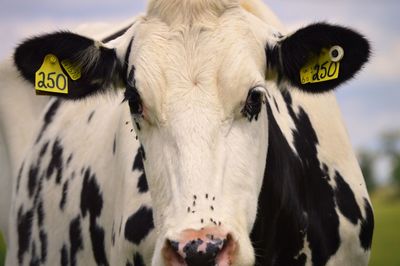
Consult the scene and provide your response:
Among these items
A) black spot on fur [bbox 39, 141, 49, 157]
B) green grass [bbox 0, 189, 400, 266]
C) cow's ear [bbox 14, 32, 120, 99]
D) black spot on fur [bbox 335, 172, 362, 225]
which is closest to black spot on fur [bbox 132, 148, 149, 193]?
cow's ear [bbox 14, 32, 120, 99]

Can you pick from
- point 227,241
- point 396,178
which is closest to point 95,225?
point 227,241

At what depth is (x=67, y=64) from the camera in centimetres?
609

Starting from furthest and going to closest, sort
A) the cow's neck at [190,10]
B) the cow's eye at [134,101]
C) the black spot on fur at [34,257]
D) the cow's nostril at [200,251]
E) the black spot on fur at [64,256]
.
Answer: the black spot on fur at [34,257], the black spot on fur at [64,256], the cow's neck at [190,10], the cow's eye at [134,101], the cow's nostril at [200,251]

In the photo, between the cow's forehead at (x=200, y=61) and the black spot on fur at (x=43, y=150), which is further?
the black spot on fur at (x=43, y=150)

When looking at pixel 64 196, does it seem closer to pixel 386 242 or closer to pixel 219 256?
pixel 219 256

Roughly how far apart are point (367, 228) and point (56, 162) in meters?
2.26

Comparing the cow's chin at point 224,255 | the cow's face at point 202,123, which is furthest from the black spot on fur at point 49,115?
the cow's chin at point 224,255

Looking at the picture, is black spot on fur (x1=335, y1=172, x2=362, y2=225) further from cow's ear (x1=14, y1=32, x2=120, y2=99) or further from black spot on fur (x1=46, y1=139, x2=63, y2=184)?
black spot on fur (x1=46, y1=139, x2=63, y2=184)

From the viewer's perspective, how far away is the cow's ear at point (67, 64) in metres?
5.99

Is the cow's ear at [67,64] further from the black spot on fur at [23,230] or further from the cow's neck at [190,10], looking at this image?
the black spot on fur at [23,230]

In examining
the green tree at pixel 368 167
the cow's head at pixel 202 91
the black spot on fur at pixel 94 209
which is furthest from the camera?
the green tree at pixel 368 167

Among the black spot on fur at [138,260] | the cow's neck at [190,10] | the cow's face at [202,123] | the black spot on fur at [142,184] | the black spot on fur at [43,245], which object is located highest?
the cow's neck at [190,10]

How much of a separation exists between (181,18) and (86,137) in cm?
217

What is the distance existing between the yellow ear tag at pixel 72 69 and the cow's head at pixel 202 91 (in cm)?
4
